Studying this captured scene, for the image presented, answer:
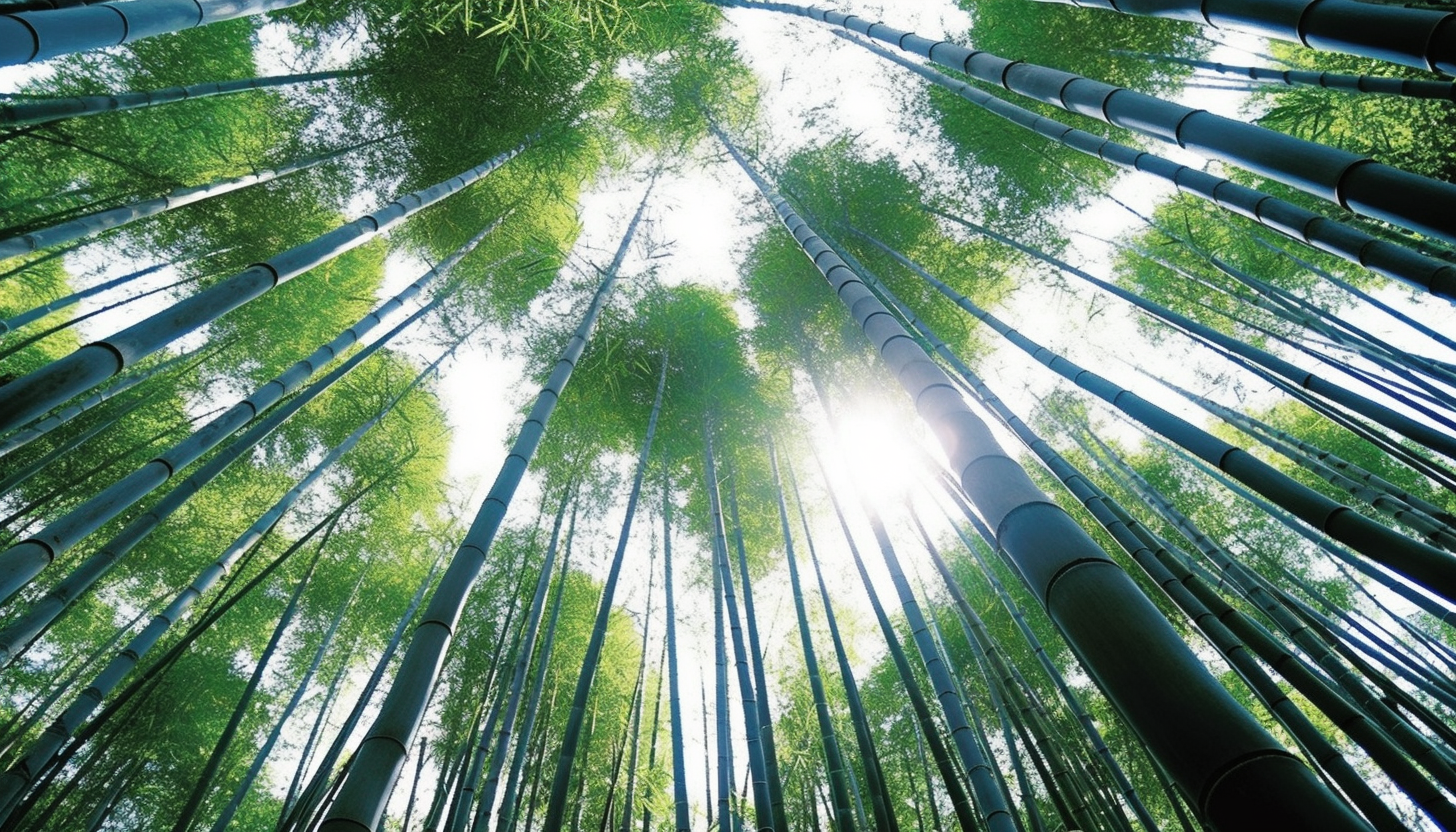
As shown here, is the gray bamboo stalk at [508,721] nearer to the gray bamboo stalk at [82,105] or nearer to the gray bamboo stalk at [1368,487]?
the gray bamboo stalk at [82,105]

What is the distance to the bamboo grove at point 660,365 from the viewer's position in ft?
11.0

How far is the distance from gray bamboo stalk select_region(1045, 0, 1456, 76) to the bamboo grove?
1303mm

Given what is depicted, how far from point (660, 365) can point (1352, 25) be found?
4473 mm

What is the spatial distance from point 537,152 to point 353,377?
2.42 m

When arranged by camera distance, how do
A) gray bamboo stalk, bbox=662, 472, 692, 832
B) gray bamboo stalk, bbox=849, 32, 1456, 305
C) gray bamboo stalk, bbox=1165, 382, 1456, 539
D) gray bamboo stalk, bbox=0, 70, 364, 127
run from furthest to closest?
gray bamboo stalk, bbox=662, 472, 692, 832 < gray bamboo stalk, bbox=0, 70, 364, 127 < gray bamboo stalk, bbox=1165, 382, 1456, 539 < gray bamboo stalk, bbox=849, 32, 1456, 305

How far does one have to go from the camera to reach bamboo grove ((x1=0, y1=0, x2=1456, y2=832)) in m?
3.35

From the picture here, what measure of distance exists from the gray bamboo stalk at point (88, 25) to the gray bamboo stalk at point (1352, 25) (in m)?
2.38

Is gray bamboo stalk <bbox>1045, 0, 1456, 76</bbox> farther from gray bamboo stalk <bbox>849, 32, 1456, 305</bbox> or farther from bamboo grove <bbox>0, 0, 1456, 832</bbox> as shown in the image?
bamboo grove <bbox>0, 0, 1456, 832</bbox>

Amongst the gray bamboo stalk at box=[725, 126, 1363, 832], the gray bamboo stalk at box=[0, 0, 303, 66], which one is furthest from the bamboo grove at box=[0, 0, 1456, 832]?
the gray bamboo stalk at box=[725, 126, 1363, 832]

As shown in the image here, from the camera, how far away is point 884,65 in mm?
5391

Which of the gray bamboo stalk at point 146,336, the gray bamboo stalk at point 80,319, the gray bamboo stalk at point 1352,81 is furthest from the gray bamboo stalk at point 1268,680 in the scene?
the gray bamboo stalk at point 80,319

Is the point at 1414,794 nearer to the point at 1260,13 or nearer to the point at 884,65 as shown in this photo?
the point at 1260,13

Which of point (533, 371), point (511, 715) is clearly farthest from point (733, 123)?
point (511, 715)

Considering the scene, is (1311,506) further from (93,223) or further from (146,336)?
(93,223)
